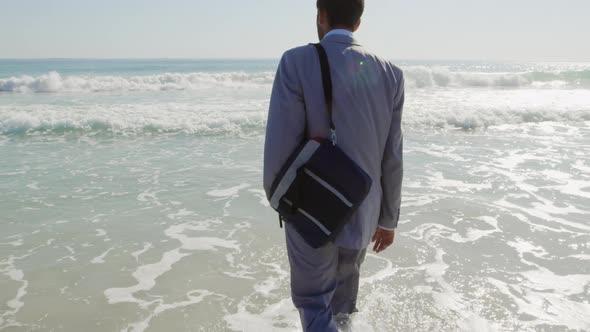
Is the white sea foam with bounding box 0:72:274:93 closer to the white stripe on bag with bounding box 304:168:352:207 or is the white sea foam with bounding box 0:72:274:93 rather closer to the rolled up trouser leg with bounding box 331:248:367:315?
the rolled up trouser leg with bounding box 331:248:367:315

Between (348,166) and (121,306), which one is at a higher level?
(348,166)

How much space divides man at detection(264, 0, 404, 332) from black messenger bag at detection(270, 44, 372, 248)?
0.04 metres

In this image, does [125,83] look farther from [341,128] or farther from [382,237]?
[341,128]

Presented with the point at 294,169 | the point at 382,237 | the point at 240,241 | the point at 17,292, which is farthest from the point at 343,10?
the point at 17,292

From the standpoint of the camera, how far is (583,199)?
19.2 feet

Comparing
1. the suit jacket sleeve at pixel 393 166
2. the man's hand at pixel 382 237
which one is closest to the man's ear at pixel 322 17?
the suit jacket sleeve at pixel 393 166

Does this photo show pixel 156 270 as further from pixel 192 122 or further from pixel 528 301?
pixel 192 122

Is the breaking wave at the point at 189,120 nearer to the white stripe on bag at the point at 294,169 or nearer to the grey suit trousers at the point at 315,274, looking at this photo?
the grey suit trousers at the point at 315,274

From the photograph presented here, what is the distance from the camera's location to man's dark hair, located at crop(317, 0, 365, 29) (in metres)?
1.96

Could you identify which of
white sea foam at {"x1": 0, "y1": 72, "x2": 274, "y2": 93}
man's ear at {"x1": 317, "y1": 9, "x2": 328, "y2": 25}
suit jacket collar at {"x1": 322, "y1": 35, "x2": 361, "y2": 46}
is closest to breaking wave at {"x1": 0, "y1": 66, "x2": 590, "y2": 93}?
white sea foam at {"x1": 0, "y1": 72, "x2": 274, "y2": 93}

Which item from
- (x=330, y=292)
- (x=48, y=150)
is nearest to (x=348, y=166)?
(x=330, y=292)

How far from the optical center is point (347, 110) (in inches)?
75.2

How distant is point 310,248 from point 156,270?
2.35 metres

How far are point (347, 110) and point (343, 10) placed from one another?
45cm
